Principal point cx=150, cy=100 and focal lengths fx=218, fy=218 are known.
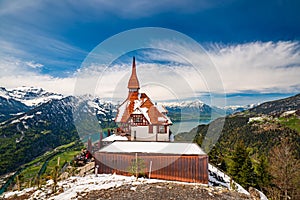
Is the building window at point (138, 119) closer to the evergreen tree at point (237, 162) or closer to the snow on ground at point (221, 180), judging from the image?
the snow on ground at point (221, 180)

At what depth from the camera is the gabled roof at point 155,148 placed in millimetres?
17323

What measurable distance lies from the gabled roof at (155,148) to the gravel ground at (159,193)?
12.8 ft

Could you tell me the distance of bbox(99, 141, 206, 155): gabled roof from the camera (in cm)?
1732

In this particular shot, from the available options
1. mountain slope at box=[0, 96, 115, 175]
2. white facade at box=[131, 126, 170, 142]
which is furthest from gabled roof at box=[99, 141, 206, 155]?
mountain slope at box=[0, 96, 115, 175]

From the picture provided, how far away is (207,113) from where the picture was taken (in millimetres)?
18000

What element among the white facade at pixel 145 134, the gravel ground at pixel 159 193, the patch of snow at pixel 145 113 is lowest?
the gravel ground at pixel 159 193

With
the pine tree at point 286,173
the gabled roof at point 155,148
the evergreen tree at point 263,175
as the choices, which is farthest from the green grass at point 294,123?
the gabled roof at point 155,148

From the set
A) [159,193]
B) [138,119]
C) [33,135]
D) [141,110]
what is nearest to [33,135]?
[33,135]

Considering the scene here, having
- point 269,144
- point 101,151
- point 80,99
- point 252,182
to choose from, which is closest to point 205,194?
point 101,151

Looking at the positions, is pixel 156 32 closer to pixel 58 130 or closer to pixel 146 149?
pixel 146 149

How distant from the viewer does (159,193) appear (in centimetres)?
1198

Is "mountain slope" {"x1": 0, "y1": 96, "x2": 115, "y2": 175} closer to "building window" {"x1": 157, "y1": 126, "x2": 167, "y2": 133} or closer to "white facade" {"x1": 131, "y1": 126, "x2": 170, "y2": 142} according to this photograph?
"white facade" {"x1": 131, "y1": 126, "x2": 170, "y2": 142}

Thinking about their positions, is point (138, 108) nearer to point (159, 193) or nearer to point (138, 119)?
point (138, 119)

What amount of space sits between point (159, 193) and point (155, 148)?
6.74 meters
